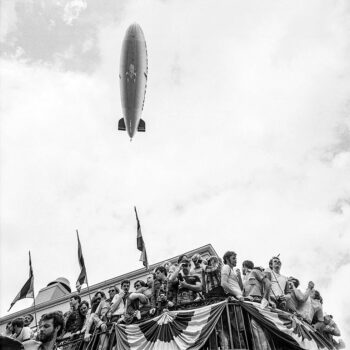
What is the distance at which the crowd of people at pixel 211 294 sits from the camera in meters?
9.15

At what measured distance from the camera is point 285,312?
8.76 meters

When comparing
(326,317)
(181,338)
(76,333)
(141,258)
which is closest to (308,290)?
(326,317)

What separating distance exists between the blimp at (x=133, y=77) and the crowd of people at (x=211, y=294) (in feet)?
53.5

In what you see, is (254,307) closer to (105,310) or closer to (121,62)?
(105,310)

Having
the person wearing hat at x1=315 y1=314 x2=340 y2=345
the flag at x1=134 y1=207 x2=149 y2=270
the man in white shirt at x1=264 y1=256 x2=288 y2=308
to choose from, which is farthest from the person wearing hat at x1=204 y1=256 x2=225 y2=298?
the flag at x1=134 y1=207 x2=149 y2=270

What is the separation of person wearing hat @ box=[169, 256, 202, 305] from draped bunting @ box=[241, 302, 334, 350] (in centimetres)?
136

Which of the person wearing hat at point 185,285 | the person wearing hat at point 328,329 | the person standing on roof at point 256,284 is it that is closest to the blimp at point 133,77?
the person wearing hat at point 185,285

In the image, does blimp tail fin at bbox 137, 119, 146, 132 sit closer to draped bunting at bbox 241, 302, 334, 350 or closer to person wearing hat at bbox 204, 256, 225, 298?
person wearing hat at bbox 204, 256, 225, 298

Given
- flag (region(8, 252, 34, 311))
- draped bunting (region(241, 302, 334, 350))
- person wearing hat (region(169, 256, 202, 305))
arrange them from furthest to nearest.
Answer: flag (region(8, 252, 34, 311)) → person wearing hat (region(169, 256, 202, 305)) → draped bunting (region(241, 302, 334, 350))

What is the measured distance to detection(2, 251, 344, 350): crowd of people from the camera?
915 cm

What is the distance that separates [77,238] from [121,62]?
13.0 metres

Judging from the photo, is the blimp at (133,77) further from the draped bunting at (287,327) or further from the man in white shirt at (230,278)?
the draped bunting at (287,327)

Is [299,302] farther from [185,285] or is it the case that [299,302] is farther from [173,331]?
[173,331]

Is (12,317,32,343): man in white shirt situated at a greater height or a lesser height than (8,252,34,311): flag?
lesser
